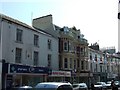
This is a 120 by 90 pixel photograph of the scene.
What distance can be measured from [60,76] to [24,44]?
10.1 metres

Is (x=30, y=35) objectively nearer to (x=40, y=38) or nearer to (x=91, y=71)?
(x=40, y=38)

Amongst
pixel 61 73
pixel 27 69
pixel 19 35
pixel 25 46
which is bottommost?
pixel 61 73

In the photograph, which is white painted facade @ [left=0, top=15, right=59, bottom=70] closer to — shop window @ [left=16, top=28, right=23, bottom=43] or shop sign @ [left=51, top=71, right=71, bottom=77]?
shop window @ [left=16, top=28, right=23, bottom=43]

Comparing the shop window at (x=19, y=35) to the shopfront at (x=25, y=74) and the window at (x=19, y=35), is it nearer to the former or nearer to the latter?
the window at (x=19, y=35)

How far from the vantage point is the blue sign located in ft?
103

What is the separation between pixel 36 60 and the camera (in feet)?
125

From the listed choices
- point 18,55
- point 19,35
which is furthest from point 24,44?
point 18,55

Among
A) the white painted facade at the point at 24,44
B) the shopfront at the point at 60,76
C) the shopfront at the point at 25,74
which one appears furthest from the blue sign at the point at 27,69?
the shopfront at the point at 60,76

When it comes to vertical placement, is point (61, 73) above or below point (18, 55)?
below

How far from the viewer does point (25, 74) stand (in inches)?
1350

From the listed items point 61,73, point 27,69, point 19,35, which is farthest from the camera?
point 61,73

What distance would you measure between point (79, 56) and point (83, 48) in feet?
7.70

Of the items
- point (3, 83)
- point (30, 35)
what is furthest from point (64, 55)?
point (3, 83)

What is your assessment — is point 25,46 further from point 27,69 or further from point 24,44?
point 27,69
